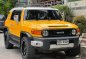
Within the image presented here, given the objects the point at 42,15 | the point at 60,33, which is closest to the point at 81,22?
the point at 42,15

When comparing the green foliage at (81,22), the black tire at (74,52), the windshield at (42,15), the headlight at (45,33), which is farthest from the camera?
the green foliage at (81,22)

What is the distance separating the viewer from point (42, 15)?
430 inches

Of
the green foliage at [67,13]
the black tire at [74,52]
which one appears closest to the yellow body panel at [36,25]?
the black tire at [74,52]

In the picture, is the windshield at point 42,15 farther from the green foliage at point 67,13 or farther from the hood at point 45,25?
the green foliage at point 67,13

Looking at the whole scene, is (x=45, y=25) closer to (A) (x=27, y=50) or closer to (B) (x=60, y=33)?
(B) (x=60, y=33)

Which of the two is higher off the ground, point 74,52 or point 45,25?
point 45,25

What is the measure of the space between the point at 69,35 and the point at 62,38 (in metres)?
0.39

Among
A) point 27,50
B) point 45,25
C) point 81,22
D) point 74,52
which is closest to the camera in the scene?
point 27,50

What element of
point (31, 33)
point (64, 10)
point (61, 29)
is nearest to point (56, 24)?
point (61, 29)


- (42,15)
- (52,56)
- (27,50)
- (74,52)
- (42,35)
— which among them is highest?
(42,15)

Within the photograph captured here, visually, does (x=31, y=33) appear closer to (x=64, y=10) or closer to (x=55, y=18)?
(x=55, y=18)

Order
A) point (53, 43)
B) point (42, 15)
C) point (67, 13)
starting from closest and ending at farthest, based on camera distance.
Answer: point (53, 43) < point (42, 15) < point (67, 13)

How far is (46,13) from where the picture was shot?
11000mm

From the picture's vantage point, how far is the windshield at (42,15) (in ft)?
35.0
